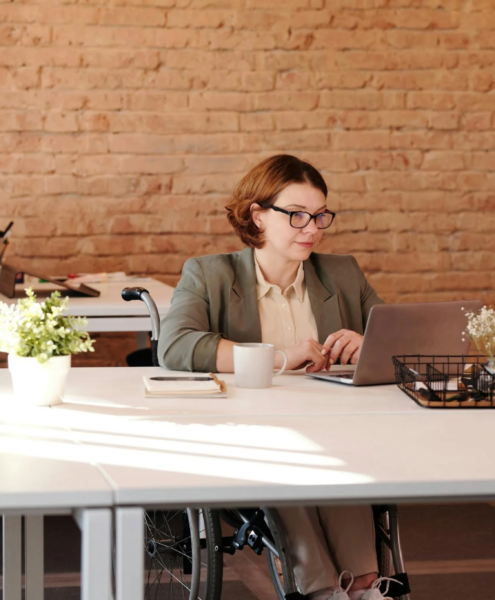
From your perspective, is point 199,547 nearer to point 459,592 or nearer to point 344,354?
point 344,354

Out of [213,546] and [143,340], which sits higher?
[143,340]

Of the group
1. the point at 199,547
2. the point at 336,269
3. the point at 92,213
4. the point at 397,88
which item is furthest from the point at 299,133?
the point at 199,547

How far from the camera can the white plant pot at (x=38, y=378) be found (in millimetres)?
1638

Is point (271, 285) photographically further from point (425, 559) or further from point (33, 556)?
point (425, 559)

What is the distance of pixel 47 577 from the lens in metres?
2.59

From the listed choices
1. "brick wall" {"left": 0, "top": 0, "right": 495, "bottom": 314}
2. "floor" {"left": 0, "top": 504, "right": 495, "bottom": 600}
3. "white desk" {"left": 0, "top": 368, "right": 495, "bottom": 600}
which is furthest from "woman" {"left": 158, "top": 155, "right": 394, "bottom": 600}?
"brick wall" {"left": 0, "top": 0, "right": 495, "bottom": 314}

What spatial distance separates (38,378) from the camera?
1642 mm

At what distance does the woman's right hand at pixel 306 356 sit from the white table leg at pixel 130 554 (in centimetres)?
99

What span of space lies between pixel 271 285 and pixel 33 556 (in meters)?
0.94

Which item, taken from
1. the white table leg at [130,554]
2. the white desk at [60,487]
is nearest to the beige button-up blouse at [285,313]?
the white desk at [60,487]

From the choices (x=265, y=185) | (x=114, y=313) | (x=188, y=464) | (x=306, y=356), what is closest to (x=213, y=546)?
(x=306, y=356)

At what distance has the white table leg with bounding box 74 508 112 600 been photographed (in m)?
1.11

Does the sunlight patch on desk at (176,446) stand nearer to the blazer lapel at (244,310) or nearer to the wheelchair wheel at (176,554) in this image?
the wheelchair wheel at (176,554)

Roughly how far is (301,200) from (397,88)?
92.1 inches
